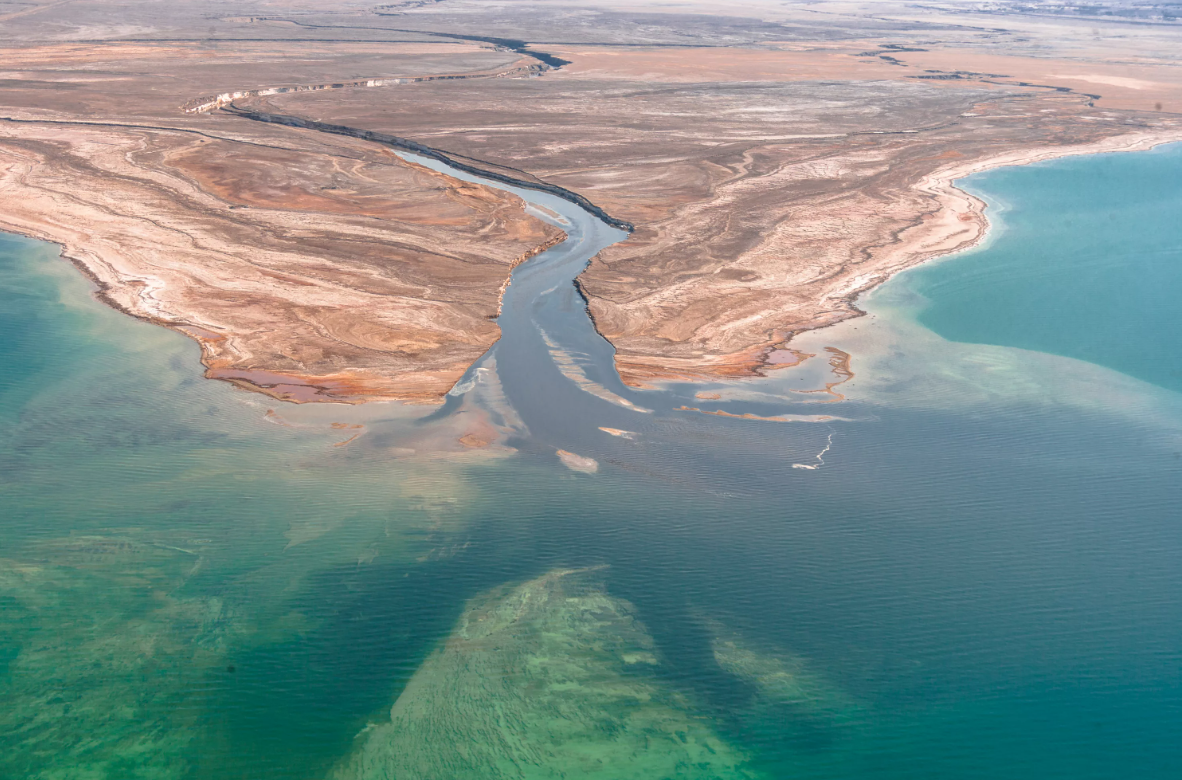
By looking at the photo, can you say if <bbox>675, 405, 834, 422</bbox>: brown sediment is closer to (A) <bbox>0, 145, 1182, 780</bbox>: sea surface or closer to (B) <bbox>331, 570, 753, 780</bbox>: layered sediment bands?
(A) <bbox>0, 145, 1182, 780</bbox>: sea surface

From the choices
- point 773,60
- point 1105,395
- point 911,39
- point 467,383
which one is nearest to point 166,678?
point 467,383

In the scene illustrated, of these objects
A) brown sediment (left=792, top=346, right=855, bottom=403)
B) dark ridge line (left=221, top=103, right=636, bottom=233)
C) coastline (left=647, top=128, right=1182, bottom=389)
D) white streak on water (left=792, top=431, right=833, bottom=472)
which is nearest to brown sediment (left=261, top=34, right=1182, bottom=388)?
coastline (left=647, top=128, right=1182, bottom=389)

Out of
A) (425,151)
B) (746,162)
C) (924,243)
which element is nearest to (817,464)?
(924,243)

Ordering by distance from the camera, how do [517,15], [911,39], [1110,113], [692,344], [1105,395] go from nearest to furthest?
[1105,395]
[692,344]
[1110,113]
[911,39]
[517,15]

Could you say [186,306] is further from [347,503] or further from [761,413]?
[761,413]

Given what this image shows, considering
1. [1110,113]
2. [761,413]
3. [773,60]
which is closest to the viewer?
[761,413]

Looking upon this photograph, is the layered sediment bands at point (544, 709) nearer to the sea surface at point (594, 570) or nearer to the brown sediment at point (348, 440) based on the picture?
the sea surface at point (594, 570)
